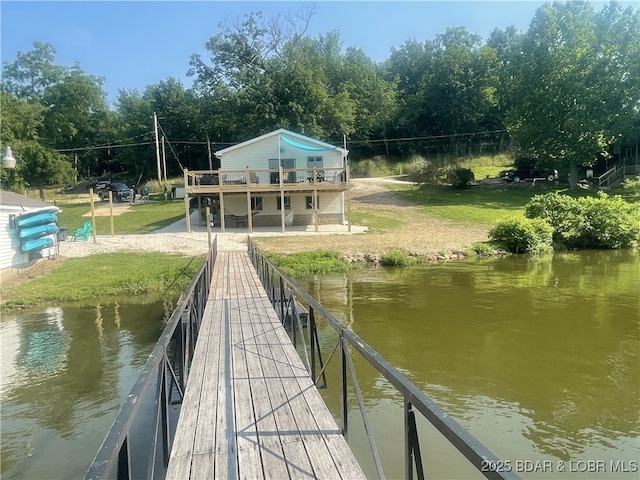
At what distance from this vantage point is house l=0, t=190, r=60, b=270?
51.6 feet

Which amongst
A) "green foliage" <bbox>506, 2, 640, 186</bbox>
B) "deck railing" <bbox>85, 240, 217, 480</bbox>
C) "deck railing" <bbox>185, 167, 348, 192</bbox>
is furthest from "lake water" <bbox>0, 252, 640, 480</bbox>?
"green foliage" <bbox>506, 2, 640, 186</bbox>

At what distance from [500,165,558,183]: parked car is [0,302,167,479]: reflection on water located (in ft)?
117

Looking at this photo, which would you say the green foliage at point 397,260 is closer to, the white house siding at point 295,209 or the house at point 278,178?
the house at point 278,178

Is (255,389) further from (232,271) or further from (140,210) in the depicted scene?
(140,210)

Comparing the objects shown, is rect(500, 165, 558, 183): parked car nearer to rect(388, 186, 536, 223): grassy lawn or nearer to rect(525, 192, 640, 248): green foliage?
rect(388, 186, 536, 223): grassy lawn

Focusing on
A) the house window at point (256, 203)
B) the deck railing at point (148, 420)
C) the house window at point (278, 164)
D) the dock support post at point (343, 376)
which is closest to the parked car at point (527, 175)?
the house window at point (278, 164)

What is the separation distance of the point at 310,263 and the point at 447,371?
421 inches

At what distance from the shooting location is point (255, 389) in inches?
178

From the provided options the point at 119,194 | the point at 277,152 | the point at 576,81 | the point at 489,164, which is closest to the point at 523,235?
the point at 277,152

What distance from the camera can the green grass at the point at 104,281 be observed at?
45.9 ft

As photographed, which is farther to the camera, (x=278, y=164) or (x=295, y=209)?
(x=295, y=209)

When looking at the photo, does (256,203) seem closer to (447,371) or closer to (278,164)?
(278,164)

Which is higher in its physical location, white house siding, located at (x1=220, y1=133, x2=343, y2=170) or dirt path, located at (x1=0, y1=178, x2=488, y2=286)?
white house siding, located at (x1=220, y1=133, x2=343, y2=170)

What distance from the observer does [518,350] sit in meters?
9.15
